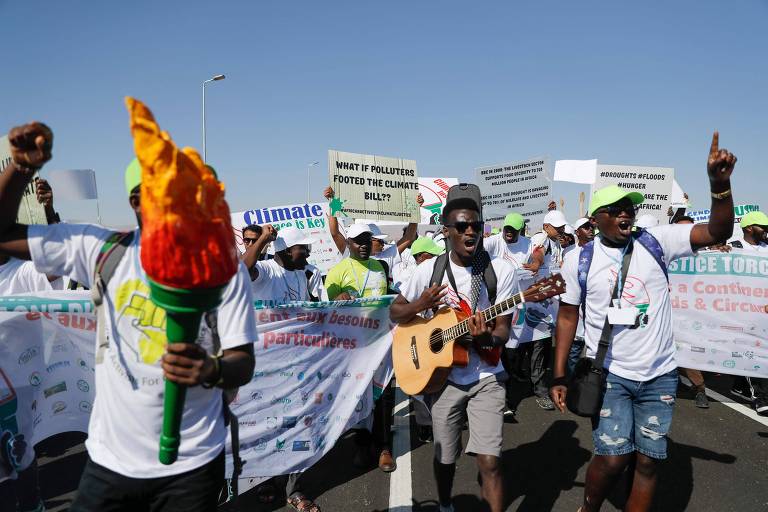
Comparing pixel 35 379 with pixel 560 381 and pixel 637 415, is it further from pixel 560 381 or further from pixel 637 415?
pixel 637 415

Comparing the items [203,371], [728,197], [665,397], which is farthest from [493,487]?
[203,371]

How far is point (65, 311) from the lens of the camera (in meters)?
3.40

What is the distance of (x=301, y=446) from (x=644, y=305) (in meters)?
2.78

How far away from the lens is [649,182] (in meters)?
9.55

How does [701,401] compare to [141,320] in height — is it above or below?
below

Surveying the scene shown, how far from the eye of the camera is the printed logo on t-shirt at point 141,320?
1.79 m

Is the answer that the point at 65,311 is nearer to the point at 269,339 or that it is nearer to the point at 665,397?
the point at 269,339

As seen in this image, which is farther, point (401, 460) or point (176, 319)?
point (401, 460)

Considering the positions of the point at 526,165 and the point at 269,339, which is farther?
the point at 526,165

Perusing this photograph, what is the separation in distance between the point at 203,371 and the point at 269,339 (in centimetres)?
264

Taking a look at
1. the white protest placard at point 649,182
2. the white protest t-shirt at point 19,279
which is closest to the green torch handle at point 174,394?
the white protest t-shirt at point 19,279

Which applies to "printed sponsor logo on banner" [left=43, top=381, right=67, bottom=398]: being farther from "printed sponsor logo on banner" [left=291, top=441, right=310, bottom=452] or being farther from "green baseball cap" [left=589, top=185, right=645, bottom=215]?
"green baseball cap" [left=589, top=185, right=645, bottom=215]

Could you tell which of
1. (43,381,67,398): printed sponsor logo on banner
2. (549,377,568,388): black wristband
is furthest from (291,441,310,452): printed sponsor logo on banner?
(549,377,568,388): black wristband

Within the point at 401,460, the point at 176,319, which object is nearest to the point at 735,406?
the point at 401,460
